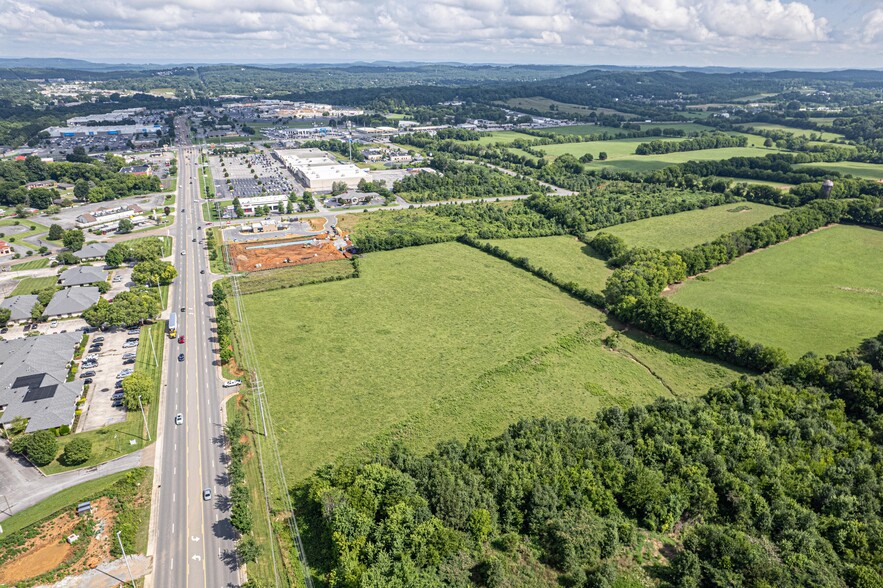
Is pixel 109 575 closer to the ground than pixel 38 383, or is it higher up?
closer to the ground

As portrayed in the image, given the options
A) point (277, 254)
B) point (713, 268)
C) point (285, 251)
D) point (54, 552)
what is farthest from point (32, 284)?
point (713, 268)

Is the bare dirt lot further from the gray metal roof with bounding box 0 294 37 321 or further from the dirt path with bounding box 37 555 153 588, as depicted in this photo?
the dirt path with bounding box 37 555 153 588

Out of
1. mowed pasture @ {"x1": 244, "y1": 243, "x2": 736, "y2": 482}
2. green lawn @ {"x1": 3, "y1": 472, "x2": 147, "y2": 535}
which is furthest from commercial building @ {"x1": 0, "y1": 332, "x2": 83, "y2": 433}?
mowed pasture @ {"x1": 244, "y1": 243, "x2": 736, "y2": 482}

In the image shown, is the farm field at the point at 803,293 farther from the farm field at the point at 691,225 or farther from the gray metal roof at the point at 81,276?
the gray metal roof at the point at 81,276

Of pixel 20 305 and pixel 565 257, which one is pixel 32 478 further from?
pixel 565 257

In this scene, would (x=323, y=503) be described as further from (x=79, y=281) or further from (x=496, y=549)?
(x=79, y=281)

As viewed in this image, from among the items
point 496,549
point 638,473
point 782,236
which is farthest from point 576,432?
point 782,236
